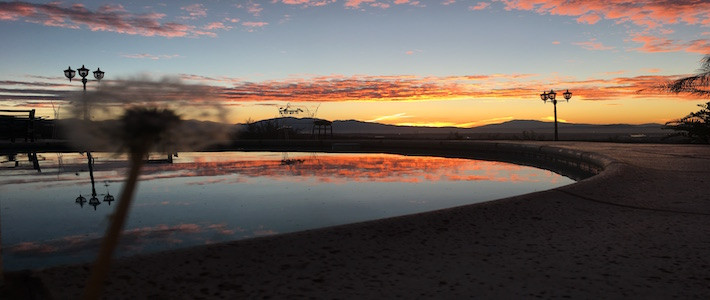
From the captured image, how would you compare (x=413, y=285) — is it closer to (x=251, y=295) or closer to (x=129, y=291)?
(x=251, y=295)

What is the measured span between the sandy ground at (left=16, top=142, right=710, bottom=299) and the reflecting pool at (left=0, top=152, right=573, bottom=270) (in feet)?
2.72

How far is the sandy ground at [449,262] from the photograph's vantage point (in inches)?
96.4

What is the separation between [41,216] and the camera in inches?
255

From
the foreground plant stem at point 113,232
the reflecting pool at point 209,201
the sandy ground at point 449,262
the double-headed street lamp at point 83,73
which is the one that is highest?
the double-headed street lamp at point 83,73

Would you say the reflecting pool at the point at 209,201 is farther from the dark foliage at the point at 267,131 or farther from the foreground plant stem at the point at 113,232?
the dark foliage at the point at 267,131

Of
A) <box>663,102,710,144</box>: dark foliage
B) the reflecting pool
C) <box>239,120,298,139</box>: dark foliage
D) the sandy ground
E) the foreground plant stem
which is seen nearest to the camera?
the foreground plant stem

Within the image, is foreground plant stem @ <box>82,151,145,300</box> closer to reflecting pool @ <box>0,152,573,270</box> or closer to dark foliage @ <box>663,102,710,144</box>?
reflecting pool @ <box>0,152,573,270</box>

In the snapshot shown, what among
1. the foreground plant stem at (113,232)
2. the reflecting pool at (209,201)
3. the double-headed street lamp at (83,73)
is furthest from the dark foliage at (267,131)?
the foreground plant stem at (113,232)

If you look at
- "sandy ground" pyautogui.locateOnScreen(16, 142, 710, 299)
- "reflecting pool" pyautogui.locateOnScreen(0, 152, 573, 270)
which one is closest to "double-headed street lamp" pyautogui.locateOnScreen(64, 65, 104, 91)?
"reflecting pool" pyautogui.locateOnScreen(0, 152, 573, 270)

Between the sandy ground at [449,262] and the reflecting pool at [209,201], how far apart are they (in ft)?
2.72

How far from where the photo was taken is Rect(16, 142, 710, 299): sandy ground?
245 cm

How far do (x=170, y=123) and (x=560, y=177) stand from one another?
11617mm

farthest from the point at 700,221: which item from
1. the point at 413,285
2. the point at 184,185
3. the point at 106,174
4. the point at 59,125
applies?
the point at 106,174

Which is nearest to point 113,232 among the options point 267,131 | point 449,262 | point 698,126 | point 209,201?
point 449,262
